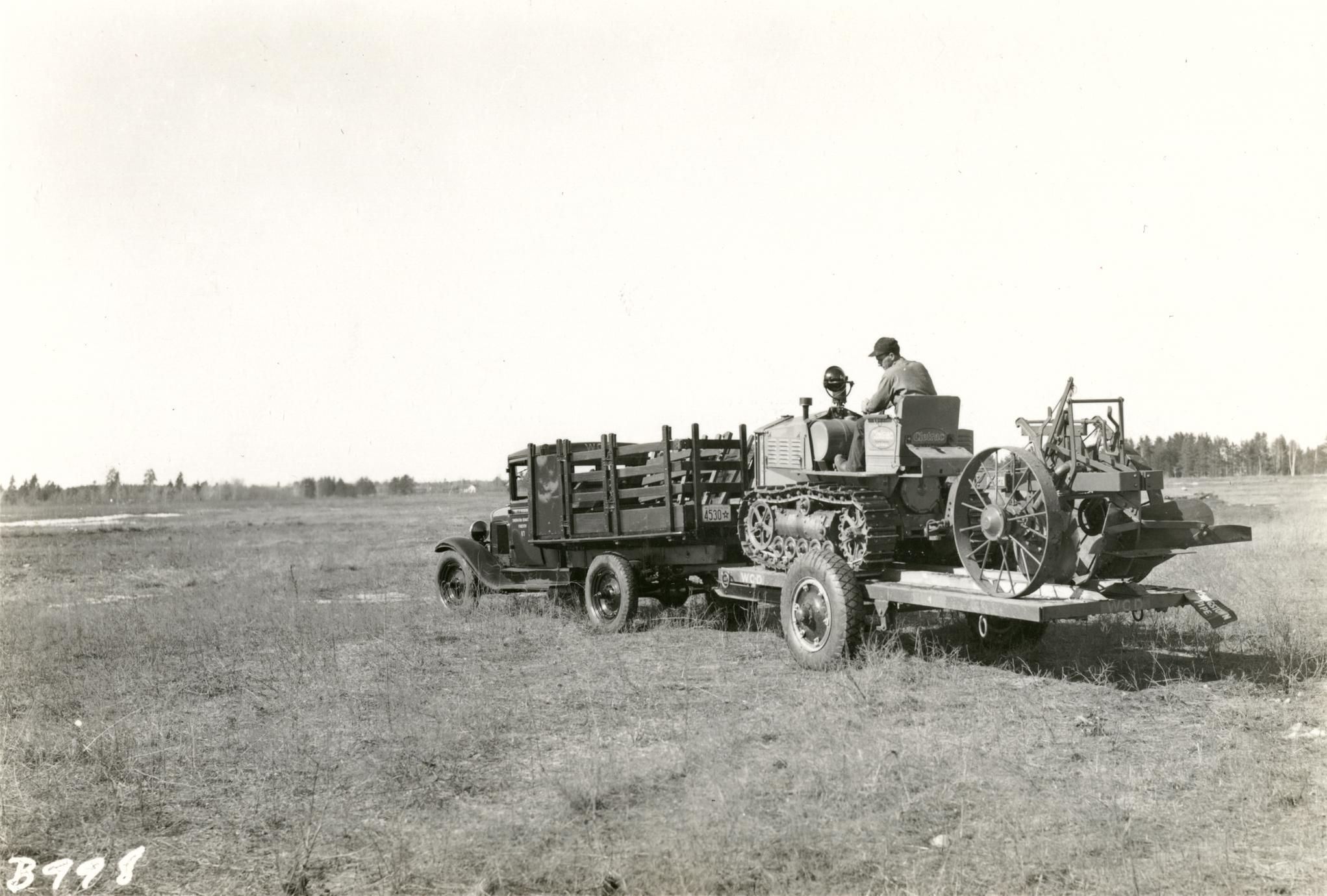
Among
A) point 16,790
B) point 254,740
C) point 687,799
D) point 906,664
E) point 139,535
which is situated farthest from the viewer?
point 139,535

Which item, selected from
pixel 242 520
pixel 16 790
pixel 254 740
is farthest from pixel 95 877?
pixel 242 520

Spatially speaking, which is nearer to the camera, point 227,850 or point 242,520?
point 227,850

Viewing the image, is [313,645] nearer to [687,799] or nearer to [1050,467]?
[687,799]

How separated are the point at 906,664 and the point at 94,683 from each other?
273 inches

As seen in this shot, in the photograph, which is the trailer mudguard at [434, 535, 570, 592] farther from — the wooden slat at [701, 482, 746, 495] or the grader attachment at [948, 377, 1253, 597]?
the grader attachment at [948, 377, 1253, 597]

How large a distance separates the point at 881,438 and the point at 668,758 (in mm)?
4182

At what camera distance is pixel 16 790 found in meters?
6.00

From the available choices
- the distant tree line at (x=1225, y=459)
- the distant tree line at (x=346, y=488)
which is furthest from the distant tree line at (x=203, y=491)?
the distant tree line at (x=1225, y=459)

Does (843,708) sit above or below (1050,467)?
below

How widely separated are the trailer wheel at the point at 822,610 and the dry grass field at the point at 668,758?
23 cm

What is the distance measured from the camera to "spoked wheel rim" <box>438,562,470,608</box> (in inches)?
571

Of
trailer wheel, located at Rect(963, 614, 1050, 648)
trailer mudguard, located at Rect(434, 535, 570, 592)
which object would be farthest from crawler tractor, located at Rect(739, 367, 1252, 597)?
trailer mudguard, located at Rect(434, 535, 570, 592)

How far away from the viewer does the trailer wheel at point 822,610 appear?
8539mm

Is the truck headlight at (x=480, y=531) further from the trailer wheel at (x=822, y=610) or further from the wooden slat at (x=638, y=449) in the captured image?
the trailer wheel at (x=822, y=610)
